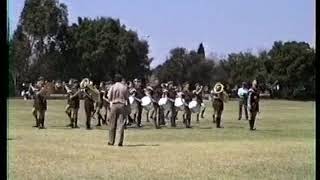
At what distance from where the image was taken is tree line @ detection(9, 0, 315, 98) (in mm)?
80438

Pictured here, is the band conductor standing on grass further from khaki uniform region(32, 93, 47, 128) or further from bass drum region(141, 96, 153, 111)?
bass drum region(141, 96, 153, 111)

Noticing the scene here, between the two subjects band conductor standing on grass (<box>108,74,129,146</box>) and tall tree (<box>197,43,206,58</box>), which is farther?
tall tree (<box>197,43,206,58</box>)

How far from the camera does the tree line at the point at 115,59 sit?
80.4 metres

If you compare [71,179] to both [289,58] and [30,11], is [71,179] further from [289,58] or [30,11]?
[289,58]

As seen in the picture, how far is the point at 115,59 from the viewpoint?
309 feet

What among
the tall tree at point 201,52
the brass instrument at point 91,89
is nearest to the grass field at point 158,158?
the brass instrument at point 91,89

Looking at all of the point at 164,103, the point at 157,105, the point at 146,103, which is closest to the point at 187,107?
the point at 164,103

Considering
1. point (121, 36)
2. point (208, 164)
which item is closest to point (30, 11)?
point (121, 36)

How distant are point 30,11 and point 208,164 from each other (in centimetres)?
5533

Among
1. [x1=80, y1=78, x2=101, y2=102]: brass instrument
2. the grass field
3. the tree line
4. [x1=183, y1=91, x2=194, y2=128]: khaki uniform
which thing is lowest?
the grass field

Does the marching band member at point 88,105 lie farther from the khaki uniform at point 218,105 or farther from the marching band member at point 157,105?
the khaki uniform at point 218,105

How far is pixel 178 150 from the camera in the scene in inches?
631
